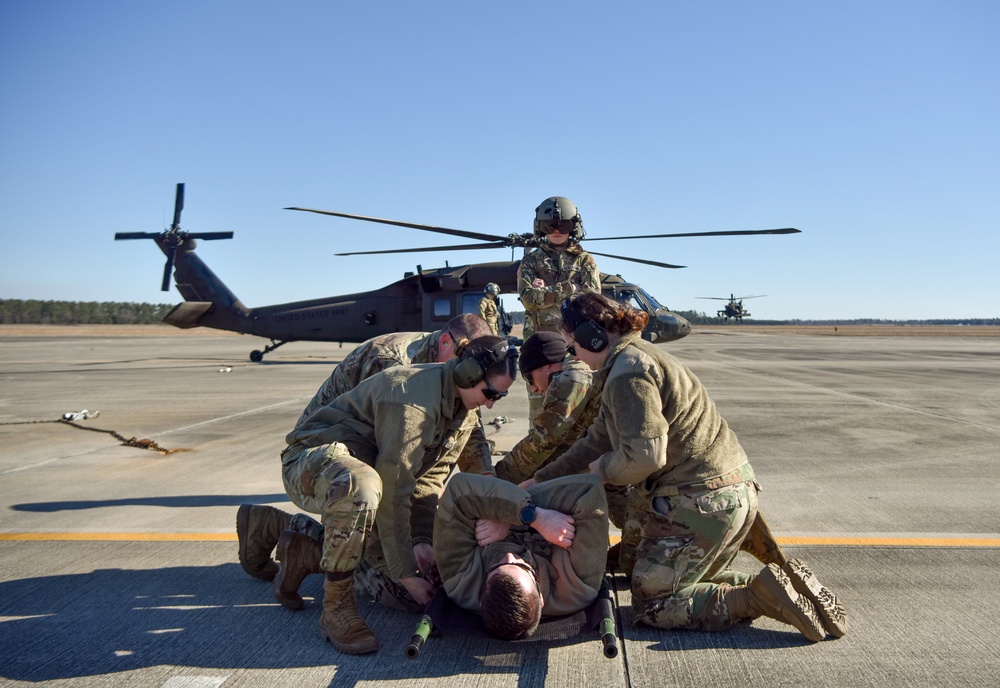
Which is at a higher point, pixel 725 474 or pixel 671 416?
pixel 671 416

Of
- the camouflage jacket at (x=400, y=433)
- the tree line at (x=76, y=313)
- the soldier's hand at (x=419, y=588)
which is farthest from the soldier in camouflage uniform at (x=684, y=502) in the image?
the tree line at (x=76, y=313)

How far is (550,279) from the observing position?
682 centimetres

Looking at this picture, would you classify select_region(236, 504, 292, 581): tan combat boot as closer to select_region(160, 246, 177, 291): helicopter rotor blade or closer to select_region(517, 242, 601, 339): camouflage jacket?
select_region(517, 242, 601, 339): camouflage jacket

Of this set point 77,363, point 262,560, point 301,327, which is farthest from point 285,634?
point 77,363

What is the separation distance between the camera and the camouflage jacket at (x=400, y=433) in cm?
308

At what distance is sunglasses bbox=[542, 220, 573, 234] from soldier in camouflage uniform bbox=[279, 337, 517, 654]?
3.36 meters

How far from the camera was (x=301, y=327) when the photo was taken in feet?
65.7

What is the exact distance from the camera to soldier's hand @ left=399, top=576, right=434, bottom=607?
3104mm

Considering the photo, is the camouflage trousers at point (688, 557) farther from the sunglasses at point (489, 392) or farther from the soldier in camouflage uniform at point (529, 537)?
the sunglasses at point (489, 392)

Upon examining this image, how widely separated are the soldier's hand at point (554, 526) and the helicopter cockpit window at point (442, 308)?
14.8m

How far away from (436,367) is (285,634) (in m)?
1.35

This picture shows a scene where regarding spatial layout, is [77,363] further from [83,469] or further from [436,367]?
[436,367]

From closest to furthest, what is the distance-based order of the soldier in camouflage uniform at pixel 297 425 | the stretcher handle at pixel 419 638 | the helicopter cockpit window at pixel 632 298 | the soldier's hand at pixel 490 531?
the stretcher handle at pixel 419 638
the soldier's hand at pixel 490 531
the soldier in camouflage uniform at pixel 297 425
the helicopter cockpit window at pixel 632 298

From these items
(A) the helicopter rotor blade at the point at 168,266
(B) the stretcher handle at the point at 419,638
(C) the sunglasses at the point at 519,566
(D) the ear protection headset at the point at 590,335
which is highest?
(A) the helicopter rotor blade at the point at 168,266
